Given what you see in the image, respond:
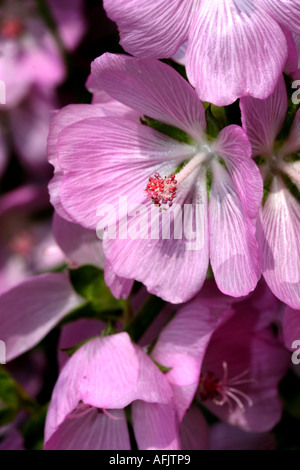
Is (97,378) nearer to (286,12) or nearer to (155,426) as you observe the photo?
(155,426)

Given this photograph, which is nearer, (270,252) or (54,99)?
(270,252)

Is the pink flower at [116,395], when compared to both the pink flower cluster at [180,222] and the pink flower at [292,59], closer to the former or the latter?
the pink flower cluster at [180,222]

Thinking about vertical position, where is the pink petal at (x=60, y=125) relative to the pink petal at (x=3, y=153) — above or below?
above

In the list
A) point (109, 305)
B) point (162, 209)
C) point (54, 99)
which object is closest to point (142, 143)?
point (162, 209)

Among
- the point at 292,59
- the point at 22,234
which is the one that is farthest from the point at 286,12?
the point at 22,234

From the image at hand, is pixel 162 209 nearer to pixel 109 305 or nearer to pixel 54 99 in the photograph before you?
pixel 109 305

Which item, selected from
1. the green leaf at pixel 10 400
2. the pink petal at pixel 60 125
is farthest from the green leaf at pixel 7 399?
the pink petal at pixel 60 125
